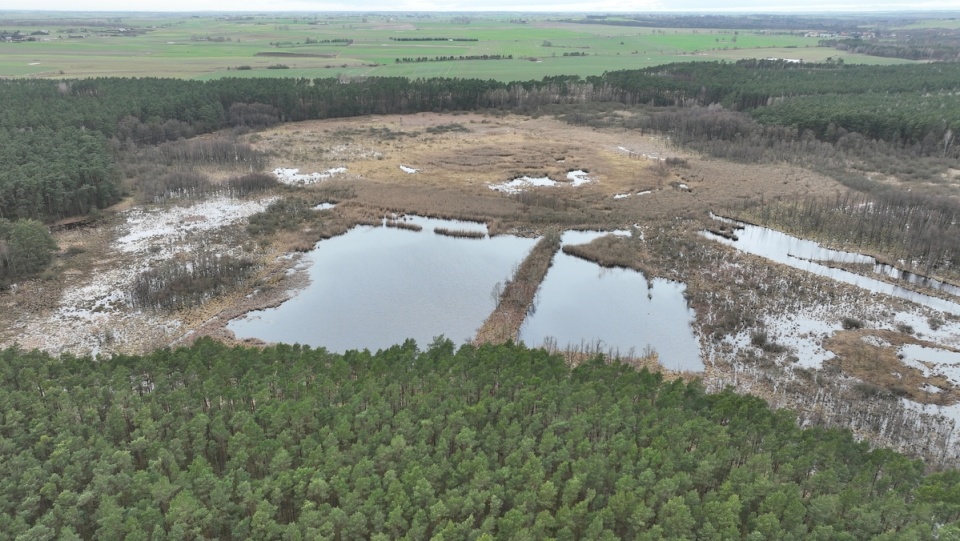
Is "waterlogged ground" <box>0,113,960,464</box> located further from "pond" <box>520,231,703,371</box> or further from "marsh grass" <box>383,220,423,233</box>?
"marsh grass" <box>383,220,423,233</box>

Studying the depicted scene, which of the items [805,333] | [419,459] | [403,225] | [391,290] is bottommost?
[391,290]

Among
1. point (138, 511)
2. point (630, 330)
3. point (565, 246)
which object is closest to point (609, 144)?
point (565, 246)

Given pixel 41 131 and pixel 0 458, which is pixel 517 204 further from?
pixel 41 131

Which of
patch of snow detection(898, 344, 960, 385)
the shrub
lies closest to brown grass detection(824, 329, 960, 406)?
patch of snow detection(898, 344, 960, 385)

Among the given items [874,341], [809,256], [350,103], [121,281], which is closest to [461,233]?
[121,281]

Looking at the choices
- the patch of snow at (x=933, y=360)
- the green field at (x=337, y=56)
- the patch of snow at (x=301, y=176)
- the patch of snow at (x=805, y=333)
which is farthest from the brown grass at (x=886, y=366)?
the green field at (x=337, y=56)

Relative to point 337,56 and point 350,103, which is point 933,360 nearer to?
point 350,103
